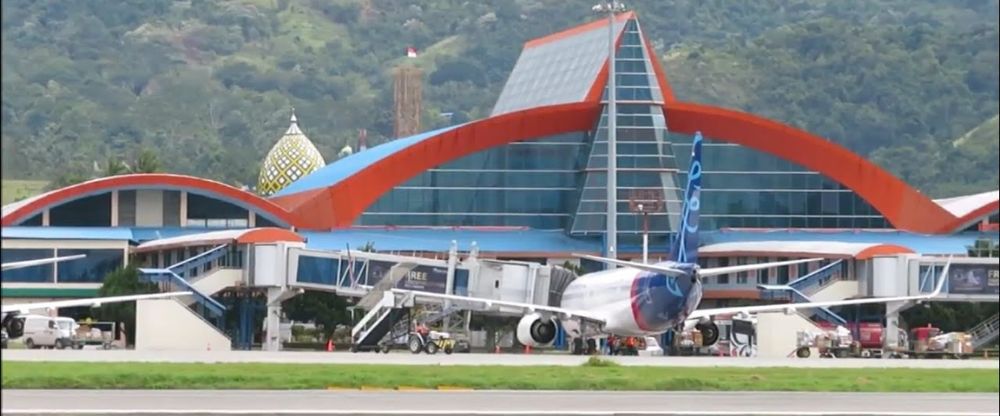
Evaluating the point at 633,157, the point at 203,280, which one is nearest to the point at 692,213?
the point at 203,280

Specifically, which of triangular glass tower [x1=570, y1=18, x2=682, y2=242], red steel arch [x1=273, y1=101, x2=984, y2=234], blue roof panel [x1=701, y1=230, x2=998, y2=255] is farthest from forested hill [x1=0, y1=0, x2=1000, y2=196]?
blue roof panel [x1=701, y1=230, x2=998, y2=255]

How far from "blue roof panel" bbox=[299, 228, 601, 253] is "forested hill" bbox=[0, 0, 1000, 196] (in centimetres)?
1178

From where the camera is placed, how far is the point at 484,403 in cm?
3631

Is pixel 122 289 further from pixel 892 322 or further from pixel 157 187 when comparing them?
pixel 892 322

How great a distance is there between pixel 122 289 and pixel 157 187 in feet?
51.1

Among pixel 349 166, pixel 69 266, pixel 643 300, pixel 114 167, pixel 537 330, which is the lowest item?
pixel 537 330

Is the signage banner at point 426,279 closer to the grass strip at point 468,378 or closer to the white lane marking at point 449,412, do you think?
the grass strip at point 468,378

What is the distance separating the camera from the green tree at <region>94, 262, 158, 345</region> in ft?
324

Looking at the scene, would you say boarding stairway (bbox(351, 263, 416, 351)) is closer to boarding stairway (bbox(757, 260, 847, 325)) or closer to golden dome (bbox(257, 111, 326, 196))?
boarding stairway (bbox(757, 260, 847, 325))

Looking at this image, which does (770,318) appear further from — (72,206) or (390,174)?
(72,206)

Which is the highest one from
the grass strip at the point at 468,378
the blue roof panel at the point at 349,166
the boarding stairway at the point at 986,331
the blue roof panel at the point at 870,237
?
the blue roof panel at the point at 349,166

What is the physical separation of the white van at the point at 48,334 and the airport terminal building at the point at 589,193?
2462 cm

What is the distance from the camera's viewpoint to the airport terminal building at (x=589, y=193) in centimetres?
Result: 11831

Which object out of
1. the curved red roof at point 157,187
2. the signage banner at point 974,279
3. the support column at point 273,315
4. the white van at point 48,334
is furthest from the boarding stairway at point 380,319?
the signage banner at point 974,279
